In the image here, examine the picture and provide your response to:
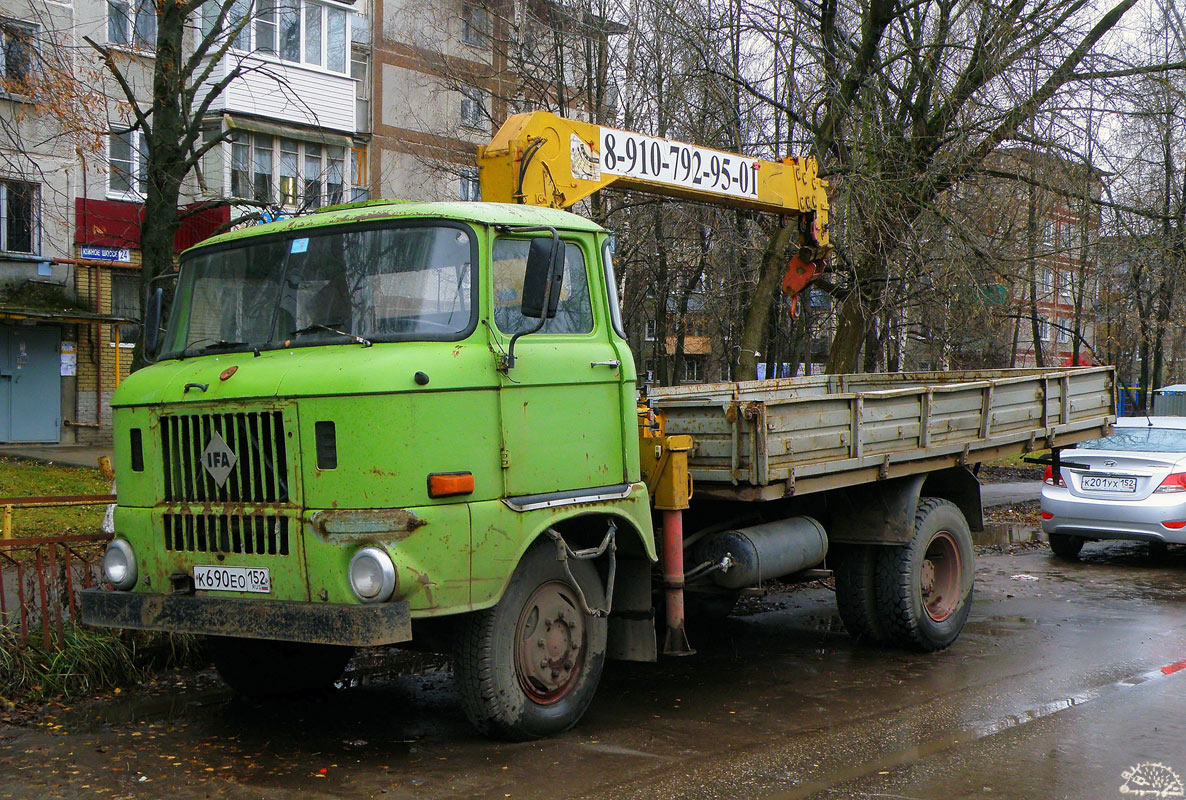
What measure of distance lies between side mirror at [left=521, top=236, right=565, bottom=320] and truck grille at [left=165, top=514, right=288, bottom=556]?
1.52 m

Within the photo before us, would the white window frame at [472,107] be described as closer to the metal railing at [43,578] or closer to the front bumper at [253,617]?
the metal railing at [43,578]

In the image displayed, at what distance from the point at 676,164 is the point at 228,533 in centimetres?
467

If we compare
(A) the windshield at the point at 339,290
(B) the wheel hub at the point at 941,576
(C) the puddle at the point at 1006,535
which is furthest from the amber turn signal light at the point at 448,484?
(C) the puddle at the point at 1006,535

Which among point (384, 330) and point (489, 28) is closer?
point (384, 330)

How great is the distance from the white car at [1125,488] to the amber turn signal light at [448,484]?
7.78 m

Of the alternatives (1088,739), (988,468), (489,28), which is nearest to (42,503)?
(1088,739)

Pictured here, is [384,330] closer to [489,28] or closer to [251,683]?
[251,683]

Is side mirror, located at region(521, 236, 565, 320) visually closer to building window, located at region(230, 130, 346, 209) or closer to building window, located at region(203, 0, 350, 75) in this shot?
building window, located at region(230, 130, 346, 209)

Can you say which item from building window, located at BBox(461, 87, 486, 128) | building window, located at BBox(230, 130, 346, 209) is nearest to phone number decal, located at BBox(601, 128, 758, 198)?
building window, located at BBox(461, 87, 486, 128)

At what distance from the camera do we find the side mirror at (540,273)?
18.8 ft

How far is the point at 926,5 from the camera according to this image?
1688 centimetres

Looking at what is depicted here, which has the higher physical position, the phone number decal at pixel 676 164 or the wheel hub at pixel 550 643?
the phone number decal at pixel 676 164

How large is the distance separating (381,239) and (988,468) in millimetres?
20163

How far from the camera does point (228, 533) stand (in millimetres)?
5727
